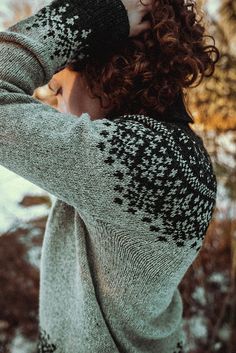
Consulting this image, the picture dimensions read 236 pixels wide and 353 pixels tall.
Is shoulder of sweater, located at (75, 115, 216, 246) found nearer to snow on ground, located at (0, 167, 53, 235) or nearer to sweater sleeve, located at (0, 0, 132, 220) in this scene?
sweater sleeve, located at (0, 0, 132, 220)

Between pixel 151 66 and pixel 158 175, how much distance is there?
27 centimetres

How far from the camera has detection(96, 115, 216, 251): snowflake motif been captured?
2.57 feet

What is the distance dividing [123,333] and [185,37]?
648 mm

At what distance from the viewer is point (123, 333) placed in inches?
40.1

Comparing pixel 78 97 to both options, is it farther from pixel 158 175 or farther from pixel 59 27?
pixel 158 175

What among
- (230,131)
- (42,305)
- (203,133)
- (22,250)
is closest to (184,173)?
(42,305)

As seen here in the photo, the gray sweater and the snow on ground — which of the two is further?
the snow on ground

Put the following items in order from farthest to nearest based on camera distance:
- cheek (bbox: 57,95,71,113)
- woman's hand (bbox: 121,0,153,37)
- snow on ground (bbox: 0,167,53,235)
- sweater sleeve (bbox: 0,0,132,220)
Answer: snow on ground (bbox: 0,167,53,235) → cheek (bbox: 57,95,71,113) → woman's hand (bbox: 121,0,153,37) → sweater sleeve (bbox: 0,0,132,220)

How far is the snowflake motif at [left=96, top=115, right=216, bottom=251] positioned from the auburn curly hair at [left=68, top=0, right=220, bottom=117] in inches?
4.2

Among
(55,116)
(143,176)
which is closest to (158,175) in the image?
(143,176)

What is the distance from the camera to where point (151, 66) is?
0.96 meters

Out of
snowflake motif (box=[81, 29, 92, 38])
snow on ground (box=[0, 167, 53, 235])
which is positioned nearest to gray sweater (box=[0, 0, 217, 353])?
snowflake motif (box=[81, 29, 92, 38])

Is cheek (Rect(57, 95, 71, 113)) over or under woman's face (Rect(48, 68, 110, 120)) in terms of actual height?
under

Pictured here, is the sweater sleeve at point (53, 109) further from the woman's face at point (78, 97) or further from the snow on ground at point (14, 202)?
the snow on ground at point (14, 202)
